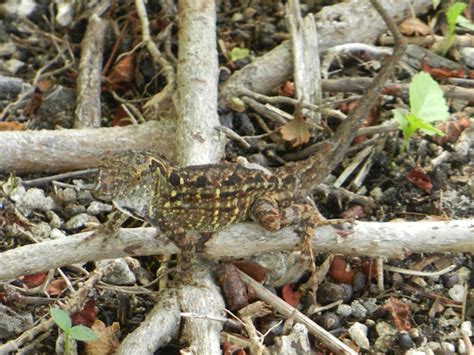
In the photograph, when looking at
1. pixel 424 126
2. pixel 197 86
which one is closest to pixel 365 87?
pixel 424 126

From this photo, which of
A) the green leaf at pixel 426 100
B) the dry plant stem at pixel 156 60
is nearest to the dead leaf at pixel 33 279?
the dry plant stem at pixel 156 60

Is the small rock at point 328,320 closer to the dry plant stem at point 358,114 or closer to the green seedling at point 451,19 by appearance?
the dry plant stem at point 358,114

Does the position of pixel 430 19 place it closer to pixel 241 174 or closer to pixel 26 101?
pixel 241 174

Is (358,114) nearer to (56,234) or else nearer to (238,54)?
(238,54)

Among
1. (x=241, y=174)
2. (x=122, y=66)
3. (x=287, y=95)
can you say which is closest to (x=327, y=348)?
(x=241, y=174)

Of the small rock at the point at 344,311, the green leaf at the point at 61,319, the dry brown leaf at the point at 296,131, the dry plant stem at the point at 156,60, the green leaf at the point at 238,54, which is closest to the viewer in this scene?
the green leaf at the point at 61,319

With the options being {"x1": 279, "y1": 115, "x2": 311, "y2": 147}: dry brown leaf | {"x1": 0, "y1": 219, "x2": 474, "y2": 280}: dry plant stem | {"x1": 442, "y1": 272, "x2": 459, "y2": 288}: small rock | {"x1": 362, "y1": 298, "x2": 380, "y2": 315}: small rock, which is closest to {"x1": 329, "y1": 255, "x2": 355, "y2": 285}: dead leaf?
{"x1": 362, "y1": 298, "x2": 380, "y2": 315}: small rock
